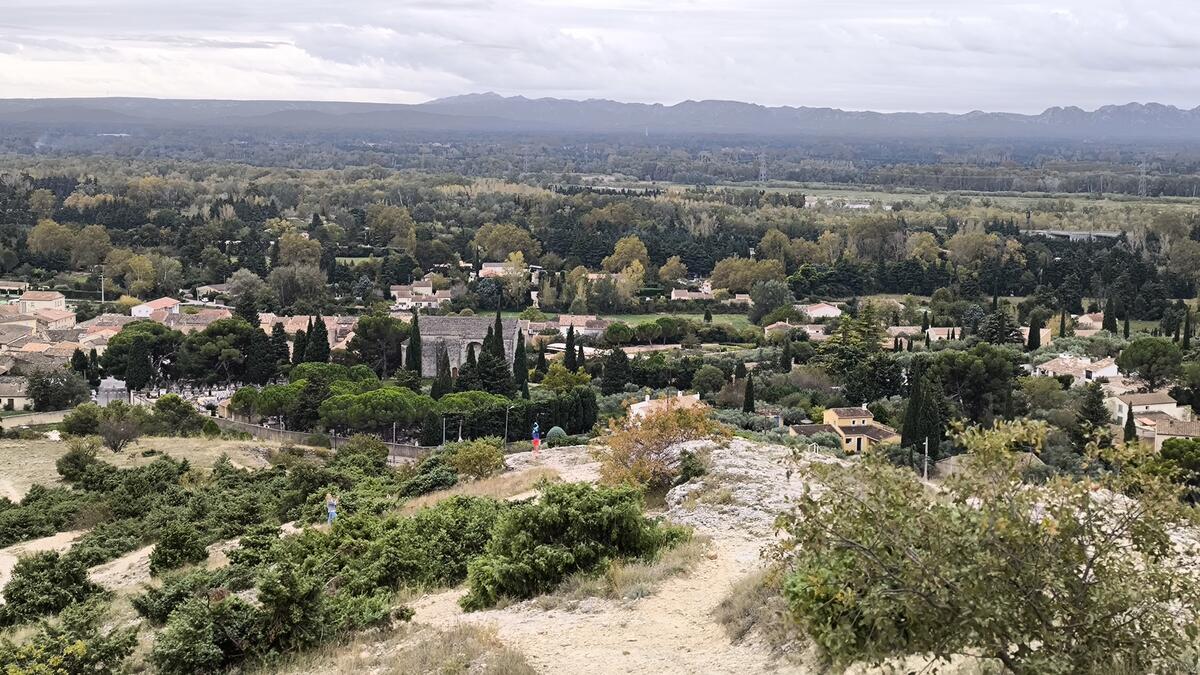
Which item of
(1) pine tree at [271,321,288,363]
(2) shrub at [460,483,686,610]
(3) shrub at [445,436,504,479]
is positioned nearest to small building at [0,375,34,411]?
(1) pine tree at [271,321,288,363]

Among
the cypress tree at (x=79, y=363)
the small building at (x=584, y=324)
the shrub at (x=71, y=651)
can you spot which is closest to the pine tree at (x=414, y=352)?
the small building at (x=584, y=324)

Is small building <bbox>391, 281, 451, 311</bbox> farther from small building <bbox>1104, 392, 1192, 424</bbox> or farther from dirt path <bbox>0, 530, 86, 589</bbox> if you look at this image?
dirt path <bbox>0, 530, 86, 589</bbox>

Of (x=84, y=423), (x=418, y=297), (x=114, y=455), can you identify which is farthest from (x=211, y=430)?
(x=418, y=297)

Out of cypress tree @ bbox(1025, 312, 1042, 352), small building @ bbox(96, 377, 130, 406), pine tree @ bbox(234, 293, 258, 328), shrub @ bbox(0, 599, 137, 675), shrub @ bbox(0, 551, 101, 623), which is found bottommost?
small building @ bbox(96, 377, 130, 406)

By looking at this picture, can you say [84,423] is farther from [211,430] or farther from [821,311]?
[821,311]

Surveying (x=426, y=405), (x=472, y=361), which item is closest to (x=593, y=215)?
(x=472, y=361)

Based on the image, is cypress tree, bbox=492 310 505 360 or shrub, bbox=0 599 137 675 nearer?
shrub, bbox=0 599 137 675

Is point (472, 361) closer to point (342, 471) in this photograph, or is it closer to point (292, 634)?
point (342, 471)
